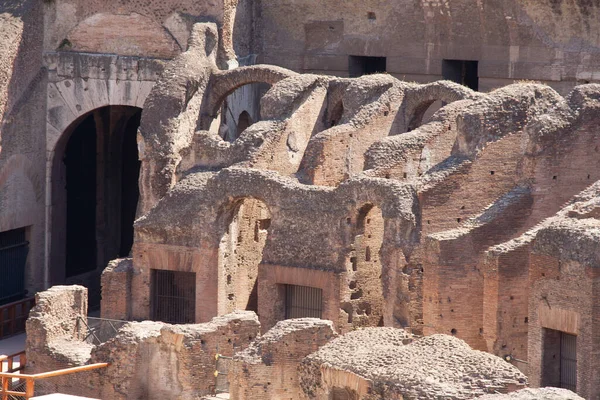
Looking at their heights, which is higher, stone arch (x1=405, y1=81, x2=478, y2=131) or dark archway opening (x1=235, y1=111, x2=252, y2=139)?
stone arch (x1=405, y1=81, x2=478, y2=131)

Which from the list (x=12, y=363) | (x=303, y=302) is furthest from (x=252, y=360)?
(x=12, y=363)

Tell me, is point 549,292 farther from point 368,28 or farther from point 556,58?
point 368,28

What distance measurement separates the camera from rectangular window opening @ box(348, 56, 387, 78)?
128 feet

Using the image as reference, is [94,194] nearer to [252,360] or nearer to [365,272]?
[365,272]

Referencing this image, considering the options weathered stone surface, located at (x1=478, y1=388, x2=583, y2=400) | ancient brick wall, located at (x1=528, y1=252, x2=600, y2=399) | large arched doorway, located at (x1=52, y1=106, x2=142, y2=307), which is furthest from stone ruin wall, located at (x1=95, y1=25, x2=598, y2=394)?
weathered stone surface, located at (x1=478, y1=388, x2=583, y2=400)

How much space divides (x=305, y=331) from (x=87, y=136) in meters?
13.6

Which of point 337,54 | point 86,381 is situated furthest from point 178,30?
point 86,381

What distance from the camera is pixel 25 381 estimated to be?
2944cm

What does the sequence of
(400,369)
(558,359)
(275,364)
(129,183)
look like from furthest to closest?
(129,183), (275,364), (558,359), (400,369)

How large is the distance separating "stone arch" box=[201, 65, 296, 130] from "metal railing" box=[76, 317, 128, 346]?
5.02m

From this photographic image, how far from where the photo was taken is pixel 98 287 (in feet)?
128

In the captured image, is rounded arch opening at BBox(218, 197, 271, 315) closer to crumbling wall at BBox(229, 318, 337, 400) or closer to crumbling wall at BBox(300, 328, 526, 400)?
crumbling wall at BBox(229, 318, 337, 400)

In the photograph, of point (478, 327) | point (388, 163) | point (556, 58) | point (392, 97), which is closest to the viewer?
point (478, 327)

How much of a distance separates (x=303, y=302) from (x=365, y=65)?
891 centimetres
